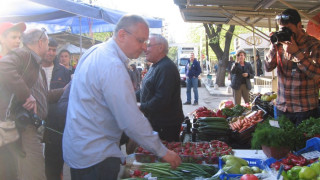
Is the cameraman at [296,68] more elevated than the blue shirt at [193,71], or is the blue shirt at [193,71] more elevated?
the cameraman at [296,68]

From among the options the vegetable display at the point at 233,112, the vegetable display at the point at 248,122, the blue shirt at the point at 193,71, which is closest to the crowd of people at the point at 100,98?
the vegetable display at the point at 248,122

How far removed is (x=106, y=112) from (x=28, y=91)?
146cm

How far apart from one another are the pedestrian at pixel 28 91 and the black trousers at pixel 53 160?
11.9 inches

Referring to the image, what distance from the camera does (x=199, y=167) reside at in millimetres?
2869

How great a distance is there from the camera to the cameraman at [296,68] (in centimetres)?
339

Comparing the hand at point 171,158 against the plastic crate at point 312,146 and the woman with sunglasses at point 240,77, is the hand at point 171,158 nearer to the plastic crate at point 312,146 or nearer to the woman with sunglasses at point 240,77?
the plastic crate at point 312,146

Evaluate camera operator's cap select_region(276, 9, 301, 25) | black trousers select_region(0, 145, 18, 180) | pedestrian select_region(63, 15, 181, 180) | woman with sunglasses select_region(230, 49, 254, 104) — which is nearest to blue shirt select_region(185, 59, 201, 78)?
woman with sunglasses select_region(230, 49, 254, 104)

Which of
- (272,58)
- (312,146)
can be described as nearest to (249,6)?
(272,58)

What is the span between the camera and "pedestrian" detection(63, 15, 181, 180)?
1.93m

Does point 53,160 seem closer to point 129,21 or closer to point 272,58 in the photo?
point 129,21

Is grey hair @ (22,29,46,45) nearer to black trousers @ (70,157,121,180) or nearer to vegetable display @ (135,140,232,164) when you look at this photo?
vegetable display @ (135,140,232,164)

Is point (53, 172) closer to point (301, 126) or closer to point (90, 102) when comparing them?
point (90, 102)

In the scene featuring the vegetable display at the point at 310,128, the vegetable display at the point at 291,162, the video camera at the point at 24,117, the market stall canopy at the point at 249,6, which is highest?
the market stall canopy at the point at 249,6

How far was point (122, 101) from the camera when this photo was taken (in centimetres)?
190
